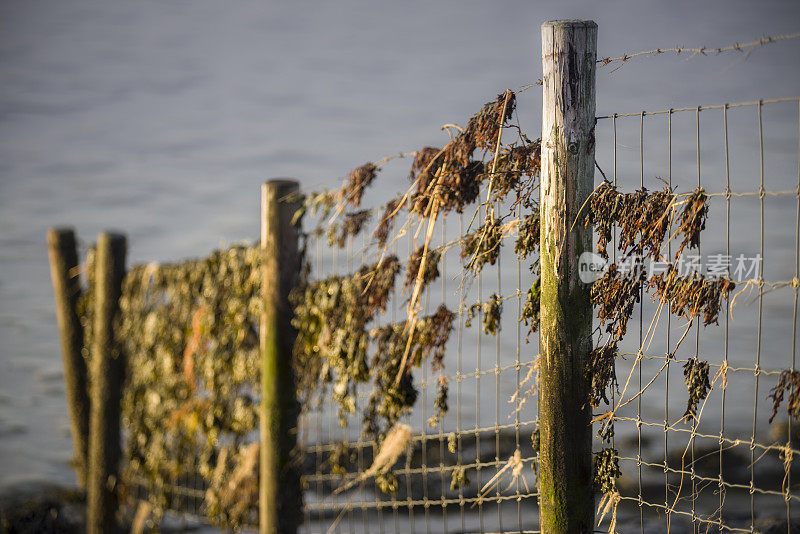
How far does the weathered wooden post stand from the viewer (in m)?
6.32

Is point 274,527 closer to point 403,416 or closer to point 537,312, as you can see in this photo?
point 403,416

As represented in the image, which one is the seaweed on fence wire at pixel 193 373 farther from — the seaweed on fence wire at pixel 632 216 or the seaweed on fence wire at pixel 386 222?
the seaweed on fence wire at pixel 632 216

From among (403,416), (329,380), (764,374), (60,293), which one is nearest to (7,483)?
(60,293)

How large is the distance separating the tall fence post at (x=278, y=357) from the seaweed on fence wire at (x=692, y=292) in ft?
7.51

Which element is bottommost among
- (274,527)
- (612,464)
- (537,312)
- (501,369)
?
(274,527)

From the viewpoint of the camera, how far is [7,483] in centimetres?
703

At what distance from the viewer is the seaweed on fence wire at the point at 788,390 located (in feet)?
7.23

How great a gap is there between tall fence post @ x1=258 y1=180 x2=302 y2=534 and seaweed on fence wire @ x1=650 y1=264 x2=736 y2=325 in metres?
2.29

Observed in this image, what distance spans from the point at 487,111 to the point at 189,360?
3140mm

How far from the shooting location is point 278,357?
165 inches

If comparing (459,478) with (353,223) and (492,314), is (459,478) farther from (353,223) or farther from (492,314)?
(353,223)

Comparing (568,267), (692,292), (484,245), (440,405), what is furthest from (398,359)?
(692,292)

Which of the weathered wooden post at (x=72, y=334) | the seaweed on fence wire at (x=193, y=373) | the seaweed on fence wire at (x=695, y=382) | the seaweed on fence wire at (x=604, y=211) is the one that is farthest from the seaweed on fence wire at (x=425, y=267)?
the weathered wooden post at (x=72, y=334)

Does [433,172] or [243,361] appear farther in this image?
[243,361]
